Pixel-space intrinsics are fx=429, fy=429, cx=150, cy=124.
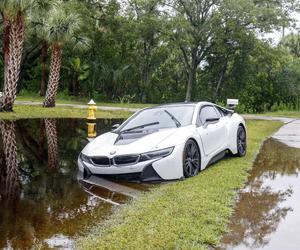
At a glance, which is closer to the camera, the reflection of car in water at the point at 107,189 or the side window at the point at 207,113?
the reflection of car in water at the point at 107,189

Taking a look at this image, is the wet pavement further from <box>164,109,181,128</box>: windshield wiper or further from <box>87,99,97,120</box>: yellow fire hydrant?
<box>87,99,97,120</box>: yellow fire hydrant

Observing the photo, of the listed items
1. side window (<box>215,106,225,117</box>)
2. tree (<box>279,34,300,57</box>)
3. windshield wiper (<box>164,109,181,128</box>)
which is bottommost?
windshield wiper (<box>164,109,181,128</box>)

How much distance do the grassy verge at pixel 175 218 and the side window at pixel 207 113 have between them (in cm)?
140

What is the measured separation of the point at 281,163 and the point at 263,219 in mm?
4076

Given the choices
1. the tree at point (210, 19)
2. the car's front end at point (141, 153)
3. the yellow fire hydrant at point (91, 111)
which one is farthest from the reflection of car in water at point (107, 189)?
the tree at point (210, 19)

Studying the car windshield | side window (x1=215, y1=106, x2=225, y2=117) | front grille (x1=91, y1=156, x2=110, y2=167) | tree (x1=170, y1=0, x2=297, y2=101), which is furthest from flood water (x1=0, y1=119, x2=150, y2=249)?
tree (x1=170, y1=0, x2=297, y2=101)

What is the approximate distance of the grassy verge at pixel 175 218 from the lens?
4.43 metres

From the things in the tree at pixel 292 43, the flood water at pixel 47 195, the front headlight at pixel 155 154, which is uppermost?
the tree at pixel 292 43

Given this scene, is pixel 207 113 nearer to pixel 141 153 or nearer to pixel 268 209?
pixel 141 153

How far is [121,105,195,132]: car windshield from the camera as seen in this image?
8.13 meters

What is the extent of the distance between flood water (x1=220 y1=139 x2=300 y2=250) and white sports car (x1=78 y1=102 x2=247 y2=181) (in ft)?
3.21

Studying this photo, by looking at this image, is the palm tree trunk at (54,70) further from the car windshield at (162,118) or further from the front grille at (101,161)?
the front grille at (101,161)

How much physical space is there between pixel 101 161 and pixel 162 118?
1.74 metres

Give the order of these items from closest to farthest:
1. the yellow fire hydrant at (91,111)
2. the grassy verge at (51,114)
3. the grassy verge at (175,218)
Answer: the grassy verge at (175,218) → the yellow fire hydrant at (91,111) → the grassy verge at (51,114)
